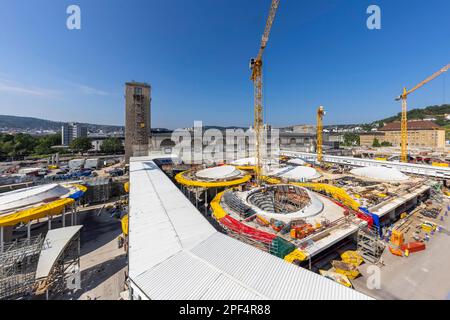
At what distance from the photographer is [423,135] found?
91.1 metres

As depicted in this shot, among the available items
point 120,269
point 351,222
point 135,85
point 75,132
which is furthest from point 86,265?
point 75,132

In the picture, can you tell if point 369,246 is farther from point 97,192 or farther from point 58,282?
point 97,192

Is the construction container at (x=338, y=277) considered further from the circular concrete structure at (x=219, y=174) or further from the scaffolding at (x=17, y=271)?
the scaffolding at (x=17, y=271)

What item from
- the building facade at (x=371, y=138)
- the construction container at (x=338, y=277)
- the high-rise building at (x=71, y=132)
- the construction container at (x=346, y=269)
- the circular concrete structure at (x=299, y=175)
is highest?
the high-rise building at (x=71, y=132)

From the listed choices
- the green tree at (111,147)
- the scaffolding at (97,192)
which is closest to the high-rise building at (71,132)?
the green tree at (111,147)

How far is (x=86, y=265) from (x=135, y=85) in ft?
164

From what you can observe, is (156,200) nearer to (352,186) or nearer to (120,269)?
(120,269)

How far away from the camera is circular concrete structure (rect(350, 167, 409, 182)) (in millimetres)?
30922

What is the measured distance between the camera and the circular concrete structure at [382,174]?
3092cm

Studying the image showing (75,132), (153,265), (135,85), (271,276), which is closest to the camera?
(271,276)

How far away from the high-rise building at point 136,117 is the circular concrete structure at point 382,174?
55059mm

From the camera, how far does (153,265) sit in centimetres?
820

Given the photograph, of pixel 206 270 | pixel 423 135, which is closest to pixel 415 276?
pixel 206 270

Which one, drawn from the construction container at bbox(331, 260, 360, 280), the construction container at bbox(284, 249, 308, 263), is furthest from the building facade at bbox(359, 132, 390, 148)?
the construction container at bbox(284, 249, 308, 263)
